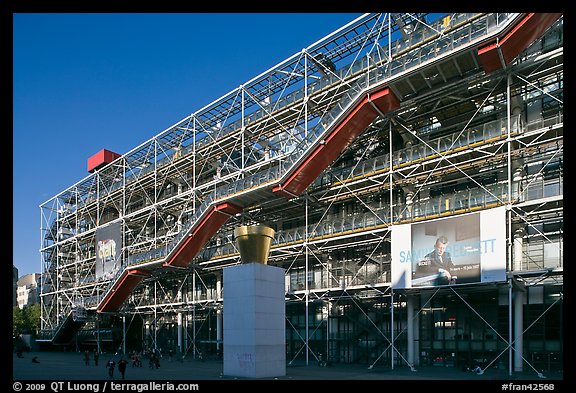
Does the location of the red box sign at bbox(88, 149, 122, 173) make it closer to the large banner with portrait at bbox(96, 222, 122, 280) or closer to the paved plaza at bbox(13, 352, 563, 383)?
the large banner with portrait at bbox(96, 222, 122, 280)

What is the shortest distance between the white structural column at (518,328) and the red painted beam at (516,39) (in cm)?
910

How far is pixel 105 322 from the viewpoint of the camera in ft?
147

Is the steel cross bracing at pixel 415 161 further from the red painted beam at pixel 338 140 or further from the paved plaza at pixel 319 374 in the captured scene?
the paved plaza at pixel 319 374

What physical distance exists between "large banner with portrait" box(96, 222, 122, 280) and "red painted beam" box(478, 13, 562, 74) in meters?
31.1

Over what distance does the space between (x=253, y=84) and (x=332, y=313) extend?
45.5 feet

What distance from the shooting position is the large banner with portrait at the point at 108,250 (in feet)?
140

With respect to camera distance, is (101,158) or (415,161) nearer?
(415,161)

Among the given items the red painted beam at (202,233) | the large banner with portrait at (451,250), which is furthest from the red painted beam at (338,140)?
the large banner with portrait at (451,250)

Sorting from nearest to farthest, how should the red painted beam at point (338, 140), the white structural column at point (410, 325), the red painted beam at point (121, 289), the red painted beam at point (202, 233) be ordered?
the red painted beam at point (338, 140)
the white structural column at point (410, 325)
the red painted beam at point (202, 233)
the red painted beam at point (121, 289)

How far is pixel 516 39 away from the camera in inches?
803

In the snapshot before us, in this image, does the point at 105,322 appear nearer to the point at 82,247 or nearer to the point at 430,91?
the point at 82,247

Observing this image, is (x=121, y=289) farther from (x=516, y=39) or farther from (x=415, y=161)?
(x=516, y=39)

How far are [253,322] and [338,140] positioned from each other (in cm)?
988

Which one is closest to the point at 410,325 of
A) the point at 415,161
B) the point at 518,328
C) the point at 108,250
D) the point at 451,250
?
the point at 451,250
